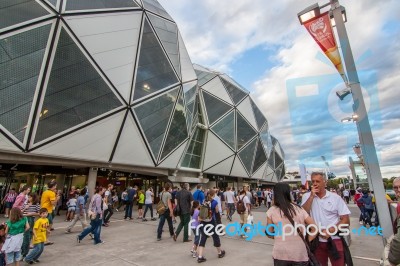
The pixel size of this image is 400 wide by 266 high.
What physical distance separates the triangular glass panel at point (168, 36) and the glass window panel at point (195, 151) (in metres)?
7.37

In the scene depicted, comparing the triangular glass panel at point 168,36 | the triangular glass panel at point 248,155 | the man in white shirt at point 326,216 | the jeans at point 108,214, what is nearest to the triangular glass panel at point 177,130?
the triangular glass panel at point 168,36

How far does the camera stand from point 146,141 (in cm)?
1524

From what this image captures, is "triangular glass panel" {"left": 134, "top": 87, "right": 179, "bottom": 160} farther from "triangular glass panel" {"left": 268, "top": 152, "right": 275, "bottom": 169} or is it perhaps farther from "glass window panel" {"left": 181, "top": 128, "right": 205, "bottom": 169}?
"triangular glass panel" {"left": 268, "top": 152, "right": 275, "bottom": 169}

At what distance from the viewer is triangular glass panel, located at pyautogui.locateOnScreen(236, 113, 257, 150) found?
26.7 metres

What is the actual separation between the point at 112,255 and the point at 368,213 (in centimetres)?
1085

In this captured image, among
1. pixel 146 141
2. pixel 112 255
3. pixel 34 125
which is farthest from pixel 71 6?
pixel 112 255

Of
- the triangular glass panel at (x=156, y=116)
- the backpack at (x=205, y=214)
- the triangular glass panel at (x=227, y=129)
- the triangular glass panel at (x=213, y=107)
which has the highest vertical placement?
the triangular glass panel at (x=213, y=107)

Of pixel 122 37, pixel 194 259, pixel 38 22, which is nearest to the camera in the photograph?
pixel 194 259

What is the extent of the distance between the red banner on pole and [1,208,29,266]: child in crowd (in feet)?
24.5

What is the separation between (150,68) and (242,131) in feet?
50.2

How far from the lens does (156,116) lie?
51.3ft

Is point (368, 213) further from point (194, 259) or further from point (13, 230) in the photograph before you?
point (13, 230)

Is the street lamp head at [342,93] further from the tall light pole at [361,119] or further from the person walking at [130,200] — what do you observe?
the person walking at [130,200]

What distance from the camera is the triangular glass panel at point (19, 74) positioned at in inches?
376
